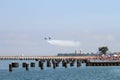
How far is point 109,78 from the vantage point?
4008 inches

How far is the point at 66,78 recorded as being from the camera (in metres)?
104

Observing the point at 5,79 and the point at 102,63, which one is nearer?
the point at 5,79

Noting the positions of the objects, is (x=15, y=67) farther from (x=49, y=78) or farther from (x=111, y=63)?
(x=49, y=78)

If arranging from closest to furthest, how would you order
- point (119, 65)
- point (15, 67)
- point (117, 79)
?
1. point (117, 79)
2. point (15, 67)
3. point (119, 65)

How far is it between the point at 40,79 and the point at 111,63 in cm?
7059

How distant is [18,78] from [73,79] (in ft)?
35.1

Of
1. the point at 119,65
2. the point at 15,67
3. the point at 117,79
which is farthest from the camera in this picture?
the point at 119,65

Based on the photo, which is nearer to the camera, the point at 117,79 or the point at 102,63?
the point at 117,79

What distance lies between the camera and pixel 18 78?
105 meters

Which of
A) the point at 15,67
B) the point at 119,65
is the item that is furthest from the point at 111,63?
the point at 15,67

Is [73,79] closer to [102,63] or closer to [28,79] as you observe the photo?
[28,79]

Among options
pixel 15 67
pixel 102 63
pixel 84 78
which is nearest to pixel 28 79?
pixel 84 78

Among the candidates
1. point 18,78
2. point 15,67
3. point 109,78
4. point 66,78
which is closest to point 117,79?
point 109,78

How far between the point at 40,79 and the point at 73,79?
5.87 metres
